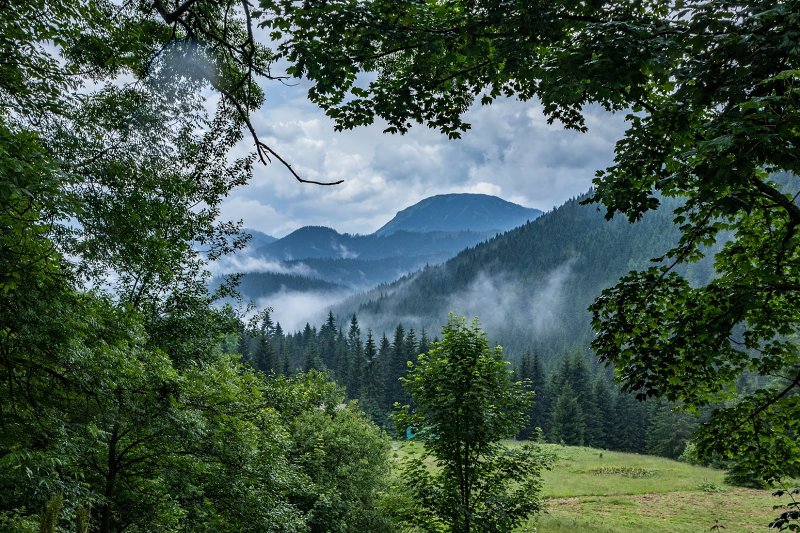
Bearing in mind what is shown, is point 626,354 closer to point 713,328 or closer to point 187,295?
point 713,328

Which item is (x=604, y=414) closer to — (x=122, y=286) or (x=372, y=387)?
(x=372, y=387)

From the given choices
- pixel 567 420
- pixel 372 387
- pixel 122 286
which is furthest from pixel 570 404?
pixel 122 286

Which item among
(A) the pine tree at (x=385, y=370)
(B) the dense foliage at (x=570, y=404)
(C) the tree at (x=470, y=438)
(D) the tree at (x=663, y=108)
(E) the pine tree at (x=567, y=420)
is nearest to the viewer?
(D) the tree at (x=663, y=108)

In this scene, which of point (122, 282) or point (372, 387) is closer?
point (122, 282)

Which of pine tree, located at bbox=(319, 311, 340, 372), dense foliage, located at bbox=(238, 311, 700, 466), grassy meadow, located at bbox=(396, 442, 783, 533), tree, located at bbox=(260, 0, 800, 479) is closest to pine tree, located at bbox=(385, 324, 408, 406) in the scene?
dense foliage, located at bbox=(238, 311, 700, 466)

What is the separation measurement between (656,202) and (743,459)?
20.2 feet

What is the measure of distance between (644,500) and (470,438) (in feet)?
124

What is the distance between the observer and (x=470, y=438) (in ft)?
42.2

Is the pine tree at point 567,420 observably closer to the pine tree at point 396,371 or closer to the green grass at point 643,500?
the green grass at point 643,500

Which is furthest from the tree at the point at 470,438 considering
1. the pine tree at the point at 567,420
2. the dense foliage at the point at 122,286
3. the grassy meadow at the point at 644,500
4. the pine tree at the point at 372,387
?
the pine tree at the point at 372,387

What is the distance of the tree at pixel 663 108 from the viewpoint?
4988 millimetres

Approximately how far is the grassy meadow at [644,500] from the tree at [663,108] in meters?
Result: 16.3

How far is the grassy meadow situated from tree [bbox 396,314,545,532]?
10349 millimetres

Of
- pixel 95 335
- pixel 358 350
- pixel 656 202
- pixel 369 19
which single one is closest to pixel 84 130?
pixel 95 335
